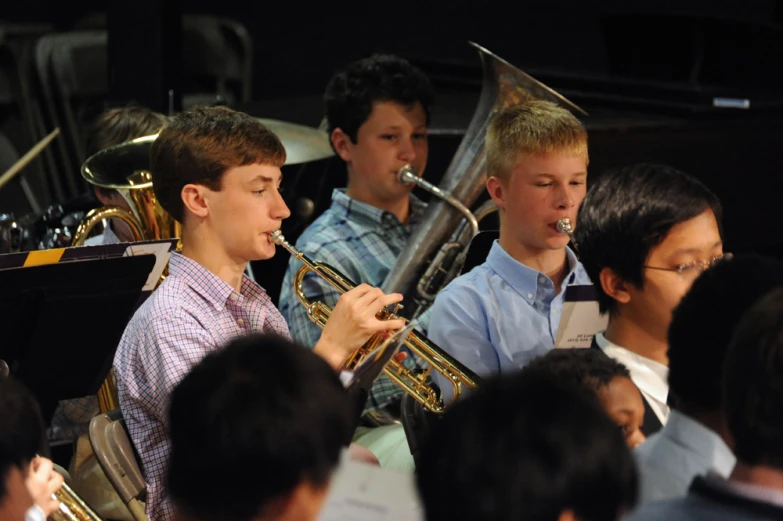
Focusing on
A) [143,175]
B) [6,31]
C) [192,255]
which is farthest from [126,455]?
[6,31]

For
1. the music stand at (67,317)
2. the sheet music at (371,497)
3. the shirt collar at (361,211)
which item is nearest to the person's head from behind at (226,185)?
the music stand at (67,317)

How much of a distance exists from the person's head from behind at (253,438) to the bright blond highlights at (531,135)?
4.25ft

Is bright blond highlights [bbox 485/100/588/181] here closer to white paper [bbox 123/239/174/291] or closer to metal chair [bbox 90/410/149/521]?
white paper [bbox 123/239/174/291]

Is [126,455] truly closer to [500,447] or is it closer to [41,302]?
[41,302]

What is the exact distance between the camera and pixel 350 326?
6.95ft

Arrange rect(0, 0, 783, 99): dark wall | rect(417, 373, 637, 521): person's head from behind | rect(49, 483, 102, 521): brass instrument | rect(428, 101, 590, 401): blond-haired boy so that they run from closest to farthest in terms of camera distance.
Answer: rect(417, 373, 637, 521): person's head from behind → rect(49, 483, 102, 521): brass instrument → rect(428, 101, 590, 401): blond-haired boy → rect(0, 0, 783, 99): dark wall

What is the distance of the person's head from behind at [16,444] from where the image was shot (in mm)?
1361

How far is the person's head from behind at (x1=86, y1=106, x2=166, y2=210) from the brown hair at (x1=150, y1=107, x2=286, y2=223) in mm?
670

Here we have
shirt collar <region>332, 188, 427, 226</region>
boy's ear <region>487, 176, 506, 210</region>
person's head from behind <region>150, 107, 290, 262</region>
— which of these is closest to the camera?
person's head from behind <region>150, 107, 290, 262</region>

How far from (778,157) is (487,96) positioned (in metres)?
1.39

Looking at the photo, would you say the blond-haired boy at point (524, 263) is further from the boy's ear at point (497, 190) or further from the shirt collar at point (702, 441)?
the shirt collar at point (702, 441)

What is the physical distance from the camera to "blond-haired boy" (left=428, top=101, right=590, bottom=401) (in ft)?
7.87

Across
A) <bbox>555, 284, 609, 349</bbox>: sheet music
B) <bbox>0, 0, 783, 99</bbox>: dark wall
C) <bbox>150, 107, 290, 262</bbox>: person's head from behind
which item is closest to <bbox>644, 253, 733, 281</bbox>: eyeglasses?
→ <bbox>555, 284, 609, 349</bbox>: sheet music

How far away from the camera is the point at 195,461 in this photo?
4.03 ft
